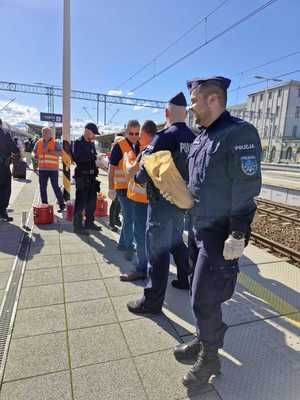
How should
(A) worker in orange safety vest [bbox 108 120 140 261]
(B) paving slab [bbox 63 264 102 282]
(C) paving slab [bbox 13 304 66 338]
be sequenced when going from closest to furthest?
(C) paving slab [bbox 13 304 66 338] → (B) paving slab [bbox 63 264 102 282] → (A) worker in orange safety vest [bbox 108 120 140 261]

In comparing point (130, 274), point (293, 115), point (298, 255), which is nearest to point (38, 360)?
point (130, 274)

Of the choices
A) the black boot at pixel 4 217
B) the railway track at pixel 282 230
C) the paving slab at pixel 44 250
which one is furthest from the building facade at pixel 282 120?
the paving slab at pixel 44 250

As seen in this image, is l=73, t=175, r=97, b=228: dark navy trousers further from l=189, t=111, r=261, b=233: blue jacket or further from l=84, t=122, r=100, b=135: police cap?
l=189, t=111, r=261, b=233: blue jacket

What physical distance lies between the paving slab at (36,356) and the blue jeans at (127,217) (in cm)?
197

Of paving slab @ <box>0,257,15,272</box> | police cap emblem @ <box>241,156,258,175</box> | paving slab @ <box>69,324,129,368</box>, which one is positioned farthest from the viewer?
paving slab @ <box>0,257,15,272</box>

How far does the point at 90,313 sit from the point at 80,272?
0.98 meters

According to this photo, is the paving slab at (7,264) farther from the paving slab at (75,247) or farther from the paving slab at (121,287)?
the paving slab at (121,287)

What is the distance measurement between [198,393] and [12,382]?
1292mm

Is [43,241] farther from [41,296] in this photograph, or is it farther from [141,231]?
[141,231]

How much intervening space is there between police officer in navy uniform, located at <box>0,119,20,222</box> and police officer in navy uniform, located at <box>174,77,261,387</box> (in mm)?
4879

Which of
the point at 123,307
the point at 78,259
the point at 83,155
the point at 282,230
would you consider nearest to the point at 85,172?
the point at 83,155

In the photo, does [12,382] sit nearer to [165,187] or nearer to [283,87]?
[165,187]

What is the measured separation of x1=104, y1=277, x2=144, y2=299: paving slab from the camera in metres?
3.31

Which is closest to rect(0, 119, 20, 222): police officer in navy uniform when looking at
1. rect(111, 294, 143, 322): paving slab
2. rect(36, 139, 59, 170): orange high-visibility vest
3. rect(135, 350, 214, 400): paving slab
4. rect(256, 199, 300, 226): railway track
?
rect(36, 139, 59, 170): orange high-visibility vest
